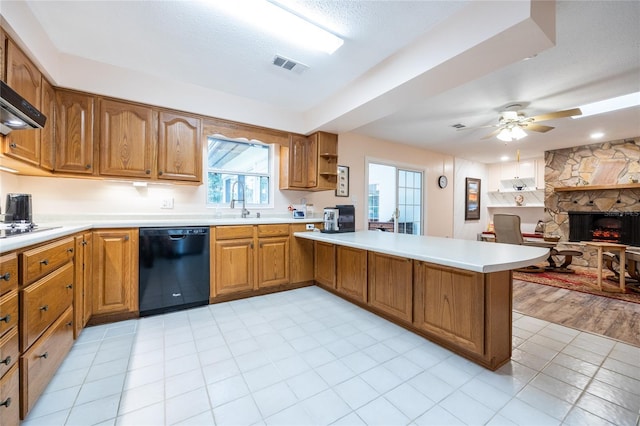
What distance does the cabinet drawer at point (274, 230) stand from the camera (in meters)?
3.27

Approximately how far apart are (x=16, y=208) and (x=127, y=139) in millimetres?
1069

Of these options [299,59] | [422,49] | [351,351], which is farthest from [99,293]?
[422,49]

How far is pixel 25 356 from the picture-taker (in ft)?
4.16

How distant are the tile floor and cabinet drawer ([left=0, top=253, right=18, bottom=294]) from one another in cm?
73

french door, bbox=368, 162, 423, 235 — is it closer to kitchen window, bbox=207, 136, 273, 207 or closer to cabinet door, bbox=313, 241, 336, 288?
cabinet door, bbox=313, 241, 336, 288

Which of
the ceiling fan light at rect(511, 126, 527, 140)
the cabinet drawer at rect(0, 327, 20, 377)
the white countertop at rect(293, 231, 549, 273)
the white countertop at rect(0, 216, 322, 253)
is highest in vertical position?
the ceiling fan light at rect(511, 126, 527, 140)

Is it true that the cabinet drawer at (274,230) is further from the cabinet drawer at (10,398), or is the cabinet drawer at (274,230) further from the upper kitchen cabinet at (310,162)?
the cabinet drawer at (10,398)

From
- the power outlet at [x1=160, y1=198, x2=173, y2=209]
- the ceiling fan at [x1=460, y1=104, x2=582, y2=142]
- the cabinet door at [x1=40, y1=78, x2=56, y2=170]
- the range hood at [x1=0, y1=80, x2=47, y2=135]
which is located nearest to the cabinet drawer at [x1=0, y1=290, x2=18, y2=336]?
the range hood at [x1=0, y1=80, x2=47, y2=135]

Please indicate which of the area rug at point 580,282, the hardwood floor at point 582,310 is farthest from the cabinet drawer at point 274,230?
the area rug at point 580,282

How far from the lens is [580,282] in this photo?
4.12 m

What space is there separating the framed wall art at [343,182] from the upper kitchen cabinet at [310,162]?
1.68 ft

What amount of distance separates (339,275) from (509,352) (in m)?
1.68

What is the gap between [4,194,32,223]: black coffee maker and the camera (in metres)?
1.95

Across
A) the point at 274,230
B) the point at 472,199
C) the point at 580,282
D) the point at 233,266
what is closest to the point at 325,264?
the point at 274,230
